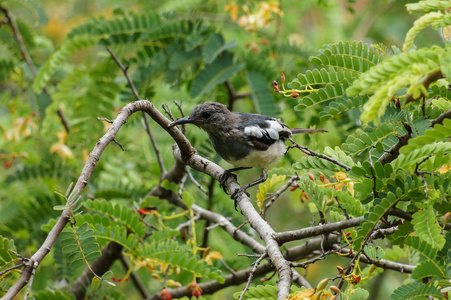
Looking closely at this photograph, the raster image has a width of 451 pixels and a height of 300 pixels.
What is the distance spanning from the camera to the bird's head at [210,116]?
12.4ft

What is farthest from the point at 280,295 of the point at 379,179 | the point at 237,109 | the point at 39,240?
the point at 237,109

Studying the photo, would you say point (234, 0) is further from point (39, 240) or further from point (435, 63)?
point (435, 63)

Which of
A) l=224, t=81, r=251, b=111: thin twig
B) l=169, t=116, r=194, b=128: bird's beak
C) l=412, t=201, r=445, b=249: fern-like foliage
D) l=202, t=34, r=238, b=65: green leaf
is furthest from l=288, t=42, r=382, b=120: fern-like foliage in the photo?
l=224, t=81, r=251, b=111: thin twig

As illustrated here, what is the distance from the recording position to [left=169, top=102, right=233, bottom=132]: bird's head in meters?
3.79

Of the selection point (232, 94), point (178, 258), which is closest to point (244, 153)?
point (232, 94)

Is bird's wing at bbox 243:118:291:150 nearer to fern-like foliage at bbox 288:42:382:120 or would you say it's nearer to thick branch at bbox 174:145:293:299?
thick branch at bbox 174:145:293:299

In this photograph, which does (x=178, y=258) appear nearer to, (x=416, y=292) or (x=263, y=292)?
(x=263, y=292)

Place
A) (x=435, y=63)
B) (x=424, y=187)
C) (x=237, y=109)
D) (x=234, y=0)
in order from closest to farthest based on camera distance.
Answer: (x=435, y=63) < (x=424, y=187) < (x=234, y=0) < (x=237, y=109)

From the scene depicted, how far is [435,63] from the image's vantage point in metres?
1.62

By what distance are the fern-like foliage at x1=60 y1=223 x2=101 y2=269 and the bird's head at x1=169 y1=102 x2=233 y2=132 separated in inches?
62.8

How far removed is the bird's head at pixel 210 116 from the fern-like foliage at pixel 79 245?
160cm

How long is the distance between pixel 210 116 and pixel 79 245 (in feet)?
6.06

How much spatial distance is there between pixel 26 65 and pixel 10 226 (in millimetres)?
1677

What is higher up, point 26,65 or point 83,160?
point 26,65
